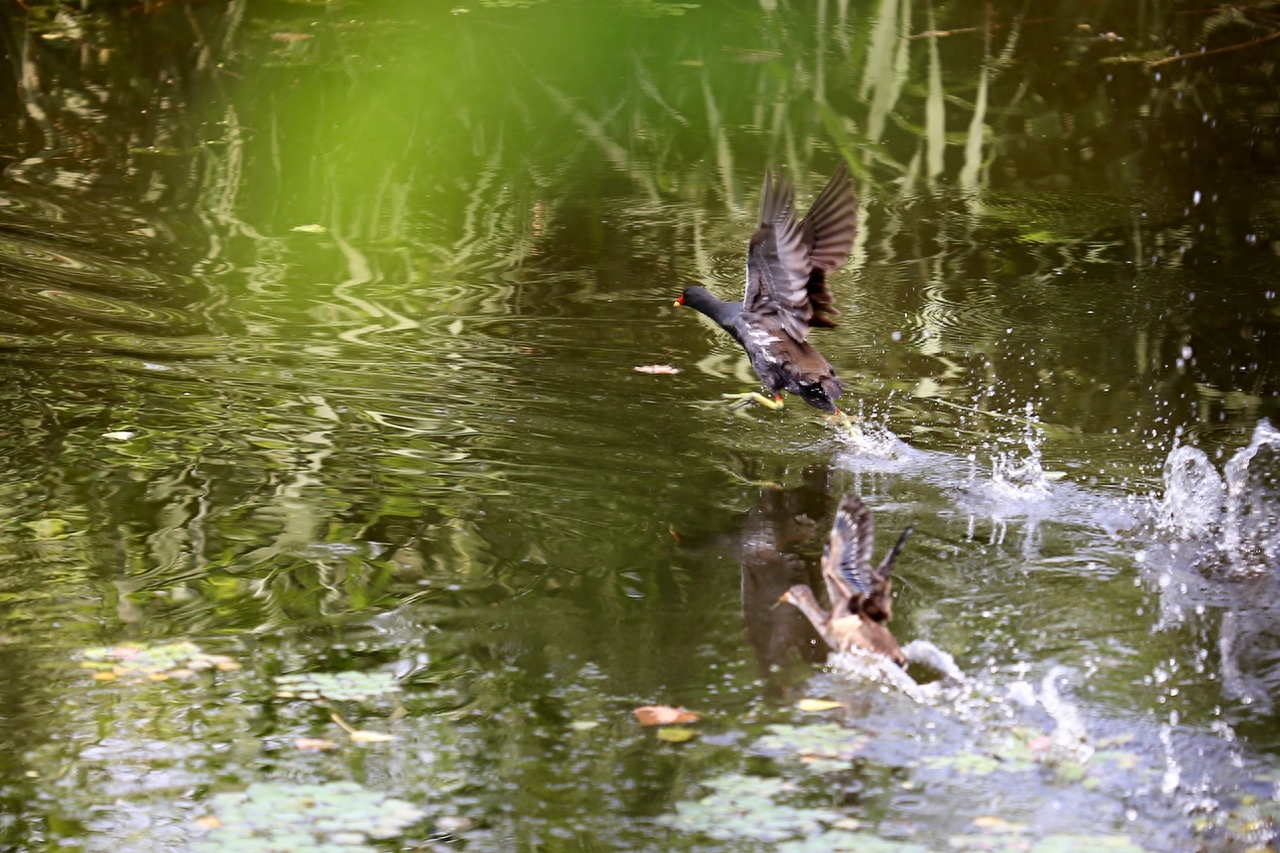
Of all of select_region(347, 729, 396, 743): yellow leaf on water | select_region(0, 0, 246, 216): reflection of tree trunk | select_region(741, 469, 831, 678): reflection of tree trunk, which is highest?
select_region(0, 0, 246, 216): reflection of tree trunk

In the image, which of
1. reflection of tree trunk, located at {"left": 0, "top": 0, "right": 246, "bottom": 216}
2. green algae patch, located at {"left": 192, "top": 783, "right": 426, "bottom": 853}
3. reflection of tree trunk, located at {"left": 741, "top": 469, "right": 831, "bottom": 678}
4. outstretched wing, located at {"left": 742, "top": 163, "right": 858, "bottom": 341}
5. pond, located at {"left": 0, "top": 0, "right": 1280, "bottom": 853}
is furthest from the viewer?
reflection of tree trunk, located at {"left": 0, "top": 0, "right": 246, "bottom": 216}

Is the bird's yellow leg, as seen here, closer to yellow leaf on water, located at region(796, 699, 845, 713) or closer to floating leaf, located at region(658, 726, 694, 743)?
yellow leaf on water, located at region(796, 699, 845, 713)

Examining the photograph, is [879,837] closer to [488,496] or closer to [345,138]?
[488,496]

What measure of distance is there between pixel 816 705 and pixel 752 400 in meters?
2.94

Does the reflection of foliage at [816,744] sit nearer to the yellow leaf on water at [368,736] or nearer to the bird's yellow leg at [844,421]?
the yellow leaf on water at [368,736]

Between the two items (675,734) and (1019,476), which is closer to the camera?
(675,734)

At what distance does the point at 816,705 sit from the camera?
4.34 m

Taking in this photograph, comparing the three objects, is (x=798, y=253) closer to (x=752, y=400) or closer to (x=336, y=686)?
(x=752, y=400)

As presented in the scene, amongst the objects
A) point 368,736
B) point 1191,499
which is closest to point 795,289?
point 1191,499

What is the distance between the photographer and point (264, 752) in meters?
4.05

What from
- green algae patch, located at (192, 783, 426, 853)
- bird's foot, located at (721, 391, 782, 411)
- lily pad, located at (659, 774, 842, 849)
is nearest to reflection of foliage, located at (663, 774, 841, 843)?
lily pad, located at (659, 774, 842, 849)

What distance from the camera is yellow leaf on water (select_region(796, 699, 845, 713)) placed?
4.32m

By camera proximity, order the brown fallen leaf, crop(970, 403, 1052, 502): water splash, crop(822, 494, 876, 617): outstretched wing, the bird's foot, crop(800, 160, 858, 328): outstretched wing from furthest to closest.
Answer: the bird's foot → crop(800, 160, 858, 328): outstretched wing → crop(970, 403, 1052, 502): water splash → crop(822, 494, 876, 617): outstretched wing → the brown fallen leaf

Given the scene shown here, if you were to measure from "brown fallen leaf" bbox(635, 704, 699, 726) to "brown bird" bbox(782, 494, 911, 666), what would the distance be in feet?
1.91
